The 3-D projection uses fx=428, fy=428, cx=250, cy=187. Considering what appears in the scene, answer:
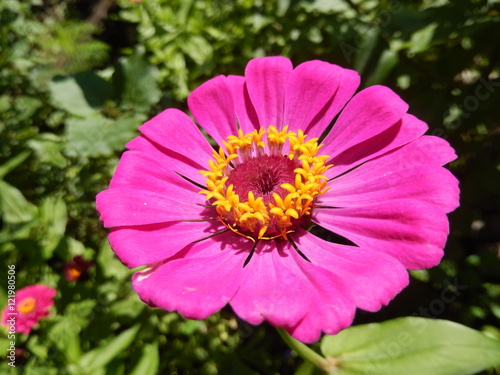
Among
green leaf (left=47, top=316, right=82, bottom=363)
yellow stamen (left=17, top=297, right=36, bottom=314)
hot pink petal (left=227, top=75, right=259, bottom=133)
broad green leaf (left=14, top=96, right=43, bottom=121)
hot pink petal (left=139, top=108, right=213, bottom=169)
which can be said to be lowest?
green leaf (left=47, top=316, right=82, bottom=363)

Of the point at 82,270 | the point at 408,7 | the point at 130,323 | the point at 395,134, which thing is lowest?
the point at 130,323

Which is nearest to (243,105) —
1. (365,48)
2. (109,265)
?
(365,48)

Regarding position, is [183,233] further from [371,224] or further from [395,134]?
[395,134]

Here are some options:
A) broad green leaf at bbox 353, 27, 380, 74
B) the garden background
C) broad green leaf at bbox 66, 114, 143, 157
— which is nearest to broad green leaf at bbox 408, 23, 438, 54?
the garden background

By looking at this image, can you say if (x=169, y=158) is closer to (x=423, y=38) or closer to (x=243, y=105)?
(x=243, y=105)

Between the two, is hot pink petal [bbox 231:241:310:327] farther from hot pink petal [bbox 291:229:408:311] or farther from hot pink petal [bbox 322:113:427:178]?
hot pink petal [bbox 322:113:427:178]

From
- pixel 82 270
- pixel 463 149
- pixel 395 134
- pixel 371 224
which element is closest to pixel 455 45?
pixel 463 149
